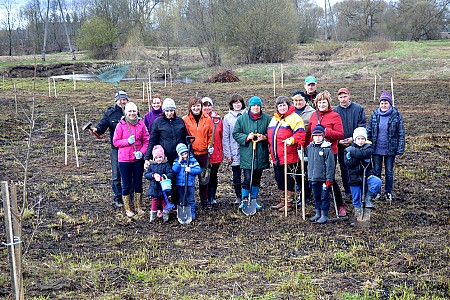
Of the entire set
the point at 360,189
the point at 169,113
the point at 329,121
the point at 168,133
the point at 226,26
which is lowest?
the point at 360,189

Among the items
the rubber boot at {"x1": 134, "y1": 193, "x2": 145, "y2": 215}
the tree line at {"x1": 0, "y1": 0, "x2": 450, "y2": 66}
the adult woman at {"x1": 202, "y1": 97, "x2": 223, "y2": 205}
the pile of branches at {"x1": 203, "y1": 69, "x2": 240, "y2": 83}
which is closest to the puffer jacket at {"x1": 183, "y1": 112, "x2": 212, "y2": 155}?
the adult woman at {"x1": 202, "y1": 97, "x2": 223, "y2": 205}

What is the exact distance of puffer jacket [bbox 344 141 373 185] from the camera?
6.98 metres

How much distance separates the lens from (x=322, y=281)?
5.39 m

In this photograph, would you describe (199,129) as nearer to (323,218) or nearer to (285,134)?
(285,134)

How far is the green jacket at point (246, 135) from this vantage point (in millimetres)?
7887

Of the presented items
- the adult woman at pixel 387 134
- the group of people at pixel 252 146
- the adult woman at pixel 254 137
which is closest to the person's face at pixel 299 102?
the group of people at pixel 252 146

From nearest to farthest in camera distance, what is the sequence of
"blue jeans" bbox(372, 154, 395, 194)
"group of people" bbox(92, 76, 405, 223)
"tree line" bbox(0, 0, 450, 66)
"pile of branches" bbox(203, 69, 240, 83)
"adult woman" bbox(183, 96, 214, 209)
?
"group of people" bbox(92, 76, 405, 223)
"adult woman" bbox(183, 96, 214, 209)
"blue jeans" bbox(372, 154, 395, 194)
"pile of branches" bbox(203, 69, 240, 83)
"tree line" bbox(0, 0, 450, 66)

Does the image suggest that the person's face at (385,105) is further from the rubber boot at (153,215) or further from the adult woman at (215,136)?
the rubber boot at (153,215)

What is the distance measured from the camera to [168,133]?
25.0ft

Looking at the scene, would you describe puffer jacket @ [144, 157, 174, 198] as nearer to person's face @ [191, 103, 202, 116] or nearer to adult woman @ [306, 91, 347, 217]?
person's face @ [191, 103, 202, 116]

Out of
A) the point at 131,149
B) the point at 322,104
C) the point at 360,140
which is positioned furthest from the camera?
the point at 131,149

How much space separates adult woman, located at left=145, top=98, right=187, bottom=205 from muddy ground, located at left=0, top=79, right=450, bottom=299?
101 cm

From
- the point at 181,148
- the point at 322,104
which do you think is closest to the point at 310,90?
the point at 322,104

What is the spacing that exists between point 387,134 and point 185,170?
3.12m
